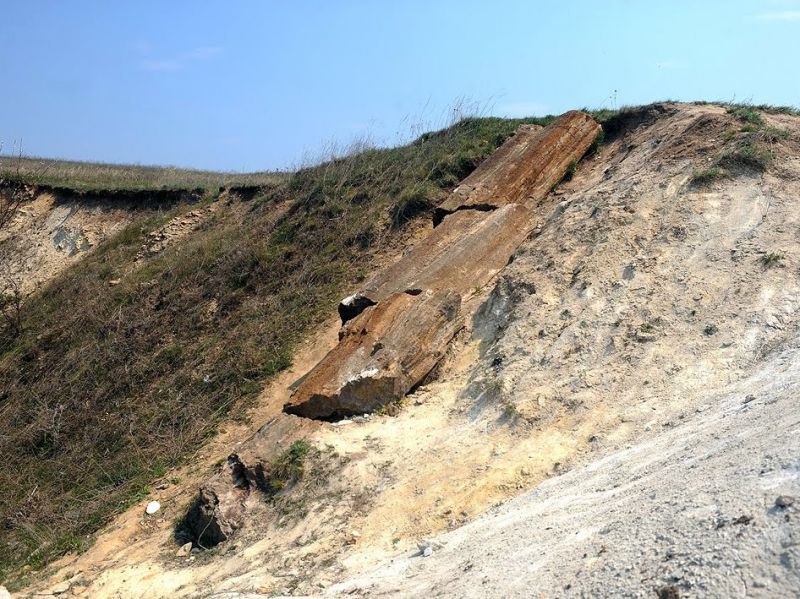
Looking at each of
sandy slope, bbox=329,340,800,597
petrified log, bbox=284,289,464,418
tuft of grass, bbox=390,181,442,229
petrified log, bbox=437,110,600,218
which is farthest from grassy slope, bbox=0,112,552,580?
sandy slope, bbox=329,340,800,597

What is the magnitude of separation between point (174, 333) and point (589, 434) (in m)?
7.60

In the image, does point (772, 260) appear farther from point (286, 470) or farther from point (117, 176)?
point (117, 176)

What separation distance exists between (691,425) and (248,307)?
7.61 meters

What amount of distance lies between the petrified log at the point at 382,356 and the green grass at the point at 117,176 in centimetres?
976

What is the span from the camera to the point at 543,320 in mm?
7832

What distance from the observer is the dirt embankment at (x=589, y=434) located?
156 inches

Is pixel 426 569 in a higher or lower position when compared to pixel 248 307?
lower

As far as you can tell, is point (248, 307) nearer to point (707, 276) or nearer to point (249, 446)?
point (249, 446)

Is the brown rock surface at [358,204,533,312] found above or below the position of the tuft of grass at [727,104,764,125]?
below

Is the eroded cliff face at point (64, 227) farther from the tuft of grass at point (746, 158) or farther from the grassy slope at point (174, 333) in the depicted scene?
the tuft of grass at point (746, 158)

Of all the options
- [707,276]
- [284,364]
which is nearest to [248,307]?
[284,364]

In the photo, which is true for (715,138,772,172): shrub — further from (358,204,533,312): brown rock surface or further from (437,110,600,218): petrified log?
(437,110,600,218): petrified log

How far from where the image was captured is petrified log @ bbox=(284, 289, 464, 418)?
7.71 meters

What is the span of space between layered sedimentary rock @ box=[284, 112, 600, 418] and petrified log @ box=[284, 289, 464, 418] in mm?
10
